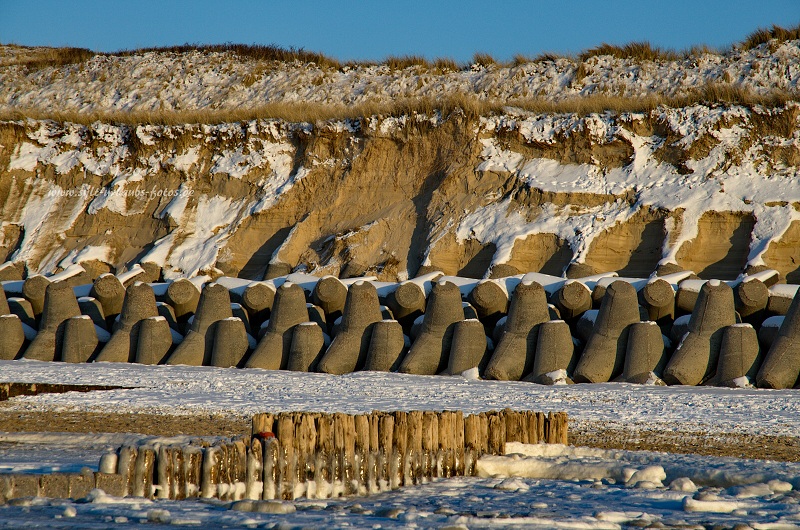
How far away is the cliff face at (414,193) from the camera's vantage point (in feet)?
44.5

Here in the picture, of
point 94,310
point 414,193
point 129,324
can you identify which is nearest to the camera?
point 129,324

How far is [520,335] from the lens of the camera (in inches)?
419

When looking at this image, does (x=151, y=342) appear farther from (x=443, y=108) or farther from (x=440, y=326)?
(x=443, y=108)

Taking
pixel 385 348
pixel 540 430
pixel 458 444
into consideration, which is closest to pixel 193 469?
pixel 458 444

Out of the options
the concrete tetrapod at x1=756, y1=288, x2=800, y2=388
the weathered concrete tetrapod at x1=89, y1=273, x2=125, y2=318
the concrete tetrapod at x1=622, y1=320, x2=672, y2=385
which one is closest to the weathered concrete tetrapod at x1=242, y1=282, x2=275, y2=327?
the weathered concrete tetrapod at x1=89, y1=273, x2=125, y2=318

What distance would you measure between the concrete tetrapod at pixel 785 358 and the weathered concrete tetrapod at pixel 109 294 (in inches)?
318

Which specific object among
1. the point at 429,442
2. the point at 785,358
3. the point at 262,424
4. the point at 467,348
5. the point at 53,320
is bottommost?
the point at 429,442

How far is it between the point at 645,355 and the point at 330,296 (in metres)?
3.93

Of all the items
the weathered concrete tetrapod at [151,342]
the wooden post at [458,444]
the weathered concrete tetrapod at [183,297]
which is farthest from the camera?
the weathered concrete tetrapod at [183,297]

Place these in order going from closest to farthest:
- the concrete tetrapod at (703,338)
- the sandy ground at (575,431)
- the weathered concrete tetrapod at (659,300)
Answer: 1. the sandy ground at (575,431)
2. the concrete tetrapod at (703,338)
3. the weathered concrete tetrapod at (659,300)

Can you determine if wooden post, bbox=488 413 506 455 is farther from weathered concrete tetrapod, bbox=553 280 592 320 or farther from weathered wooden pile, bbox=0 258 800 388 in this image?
weathered concrete tetrapod, bbox=553 280 592 320

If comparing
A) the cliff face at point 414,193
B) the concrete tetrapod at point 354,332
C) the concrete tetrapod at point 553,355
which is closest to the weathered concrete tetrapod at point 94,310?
the cliff face at point 414,193

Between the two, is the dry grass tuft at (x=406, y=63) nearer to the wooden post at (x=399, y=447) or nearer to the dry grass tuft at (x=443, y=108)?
the dry grass tuft at (x=443, y=108)

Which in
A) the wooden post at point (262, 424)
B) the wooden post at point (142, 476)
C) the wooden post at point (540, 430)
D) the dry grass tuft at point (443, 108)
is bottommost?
the wooden post at point (142, 476)
